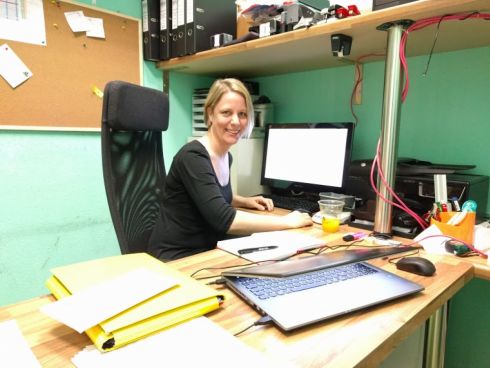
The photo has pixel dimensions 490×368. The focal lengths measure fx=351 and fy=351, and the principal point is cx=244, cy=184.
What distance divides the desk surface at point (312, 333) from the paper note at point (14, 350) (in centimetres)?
1

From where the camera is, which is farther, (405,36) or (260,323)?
(405,36)

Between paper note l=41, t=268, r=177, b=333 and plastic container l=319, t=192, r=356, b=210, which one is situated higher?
plastic container l=319, t=192, r=356, b=210

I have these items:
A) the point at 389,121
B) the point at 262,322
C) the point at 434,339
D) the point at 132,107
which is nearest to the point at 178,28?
the point at 132,107

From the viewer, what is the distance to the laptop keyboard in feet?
2.27

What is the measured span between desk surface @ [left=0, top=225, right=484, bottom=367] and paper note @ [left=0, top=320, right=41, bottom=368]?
0.04ft

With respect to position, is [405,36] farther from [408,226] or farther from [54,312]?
[54,312]

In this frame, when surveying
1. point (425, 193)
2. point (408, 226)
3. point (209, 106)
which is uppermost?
point (209, 106)

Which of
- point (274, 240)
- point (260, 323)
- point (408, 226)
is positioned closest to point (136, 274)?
point (260, 323)

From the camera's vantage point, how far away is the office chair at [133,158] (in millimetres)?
1108

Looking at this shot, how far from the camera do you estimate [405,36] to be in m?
1.12

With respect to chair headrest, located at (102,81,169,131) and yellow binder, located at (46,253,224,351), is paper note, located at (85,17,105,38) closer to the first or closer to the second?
chair headrest, located at (102,81,169,131)

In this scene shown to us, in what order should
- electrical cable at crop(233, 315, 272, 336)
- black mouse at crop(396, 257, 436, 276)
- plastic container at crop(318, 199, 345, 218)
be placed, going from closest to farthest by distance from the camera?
electrical cable at crop(233, 315, 272, 336), black mouse at crop(396, 257, 436, 276), plastic container at crop(318, 199, 345, 218)

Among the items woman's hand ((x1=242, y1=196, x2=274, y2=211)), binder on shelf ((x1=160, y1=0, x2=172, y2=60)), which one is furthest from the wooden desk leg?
binder on shelf ((x1=160, y1=0, x2=172, y2=60))

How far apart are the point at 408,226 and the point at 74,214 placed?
1.51 meters
